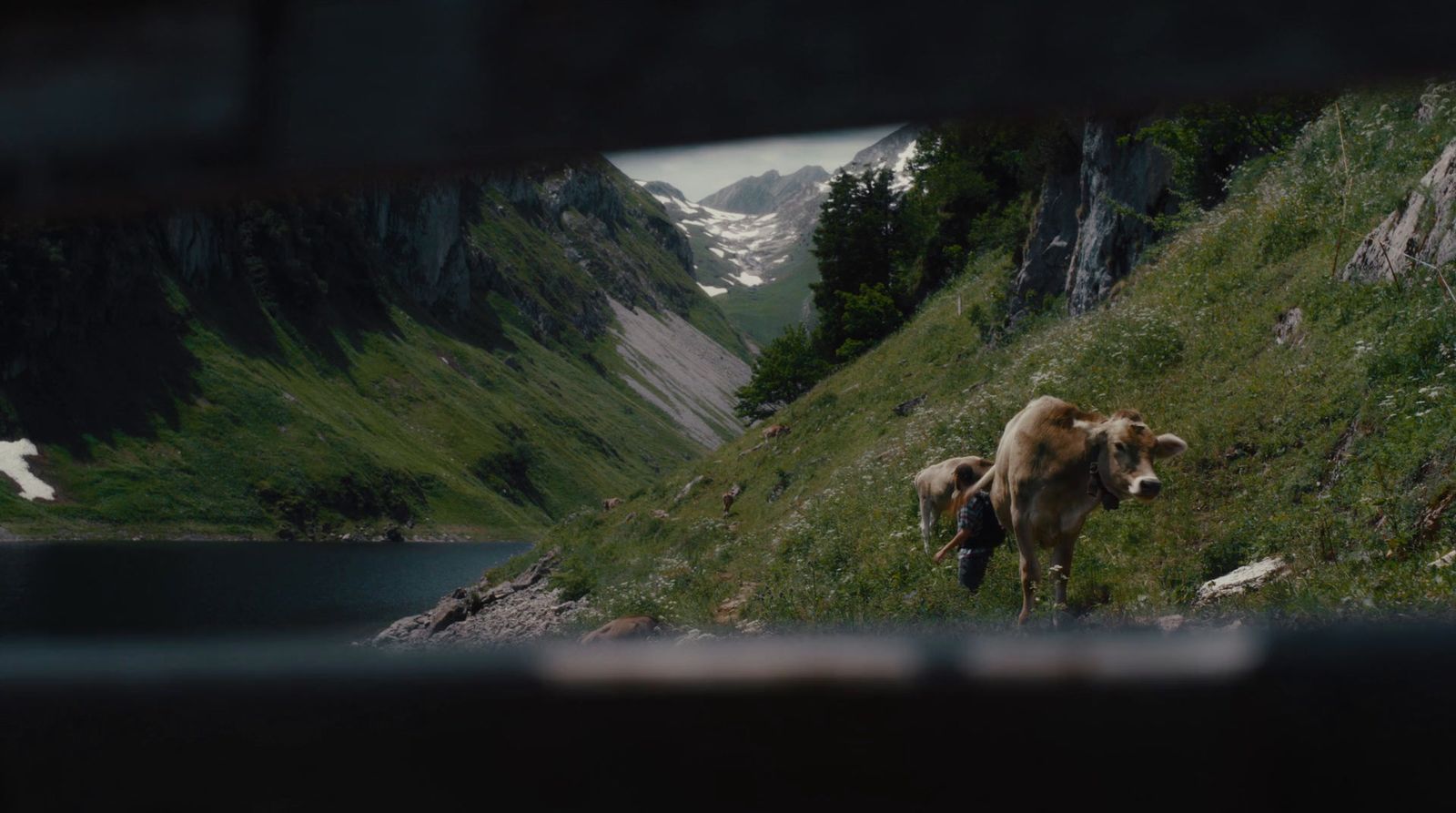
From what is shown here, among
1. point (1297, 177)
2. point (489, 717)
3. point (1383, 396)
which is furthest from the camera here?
point (1297, 177)

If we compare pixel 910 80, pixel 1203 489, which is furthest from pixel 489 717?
pixel 1203 489

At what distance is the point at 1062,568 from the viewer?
408 inches

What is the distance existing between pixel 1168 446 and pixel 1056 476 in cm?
138

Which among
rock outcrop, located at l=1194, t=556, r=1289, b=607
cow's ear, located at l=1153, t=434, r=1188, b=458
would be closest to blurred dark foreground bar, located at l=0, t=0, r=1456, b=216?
cow's ear, located at l=1153, t=434, r=1188, b=458

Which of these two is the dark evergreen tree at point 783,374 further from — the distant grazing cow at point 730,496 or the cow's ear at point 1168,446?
the cow's ear at point 1168,446

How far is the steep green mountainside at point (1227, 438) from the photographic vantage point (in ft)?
29.3

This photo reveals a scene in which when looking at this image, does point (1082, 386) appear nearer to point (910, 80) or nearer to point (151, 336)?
point (910, 80)

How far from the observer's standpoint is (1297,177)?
61.3 feet

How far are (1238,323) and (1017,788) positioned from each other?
49.9 feet

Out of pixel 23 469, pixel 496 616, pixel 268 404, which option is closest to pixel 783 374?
pixel 496 616

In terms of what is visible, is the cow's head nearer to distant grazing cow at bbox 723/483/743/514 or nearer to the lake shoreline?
distant grazing cow at bbox 723/483/743/514

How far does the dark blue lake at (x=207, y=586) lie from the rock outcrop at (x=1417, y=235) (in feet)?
48.1

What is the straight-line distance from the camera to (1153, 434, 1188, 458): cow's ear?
28.5ft

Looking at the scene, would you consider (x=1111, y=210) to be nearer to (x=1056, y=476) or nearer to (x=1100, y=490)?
(x=1056, y=476)
